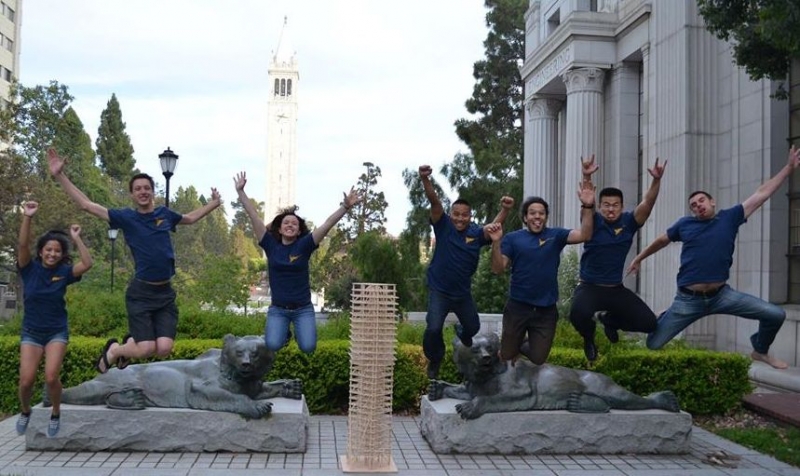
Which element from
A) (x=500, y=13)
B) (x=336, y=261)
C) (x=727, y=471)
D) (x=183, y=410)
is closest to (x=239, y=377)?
(x=183, y=410)

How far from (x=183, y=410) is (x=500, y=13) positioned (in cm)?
3290

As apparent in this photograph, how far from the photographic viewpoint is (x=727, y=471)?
7.55 m

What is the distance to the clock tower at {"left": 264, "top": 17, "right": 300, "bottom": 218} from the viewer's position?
92756 mm

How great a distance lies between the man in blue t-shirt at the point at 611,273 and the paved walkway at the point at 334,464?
143 cm

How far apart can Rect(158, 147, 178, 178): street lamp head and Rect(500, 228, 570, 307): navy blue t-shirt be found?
10.3m

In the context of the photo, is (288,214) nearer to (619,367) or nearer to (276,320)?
(276,320)

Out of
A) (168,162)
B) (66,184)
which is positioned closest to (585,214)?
(66,184)

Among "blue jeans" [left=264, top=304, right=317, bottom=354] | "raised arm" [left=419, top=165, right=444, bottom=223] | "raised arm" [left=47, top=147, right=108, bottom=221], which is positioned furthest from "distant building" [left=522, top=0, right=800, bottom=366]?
"raised arm" [left=47, top=147, right=108, bottom=221]

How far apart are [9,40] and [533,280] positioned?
60344 millimetres

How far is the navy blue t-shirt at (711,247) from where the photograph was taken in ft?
24.2

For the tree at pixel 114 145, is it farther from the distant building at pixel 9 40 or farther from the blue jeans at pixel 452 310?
the blue jeans at pixel 452 310

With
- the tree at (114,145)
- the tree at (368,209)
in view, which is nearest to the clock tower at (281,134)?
the tree at (114,145)

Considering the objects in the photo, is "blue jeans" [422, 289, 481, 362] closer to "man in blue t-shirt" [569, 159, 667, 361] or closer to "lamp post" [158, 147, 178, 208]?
"man in blue t-shirt" [569, 159, 667, 361]

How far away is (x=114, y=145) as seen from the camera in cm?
5997
